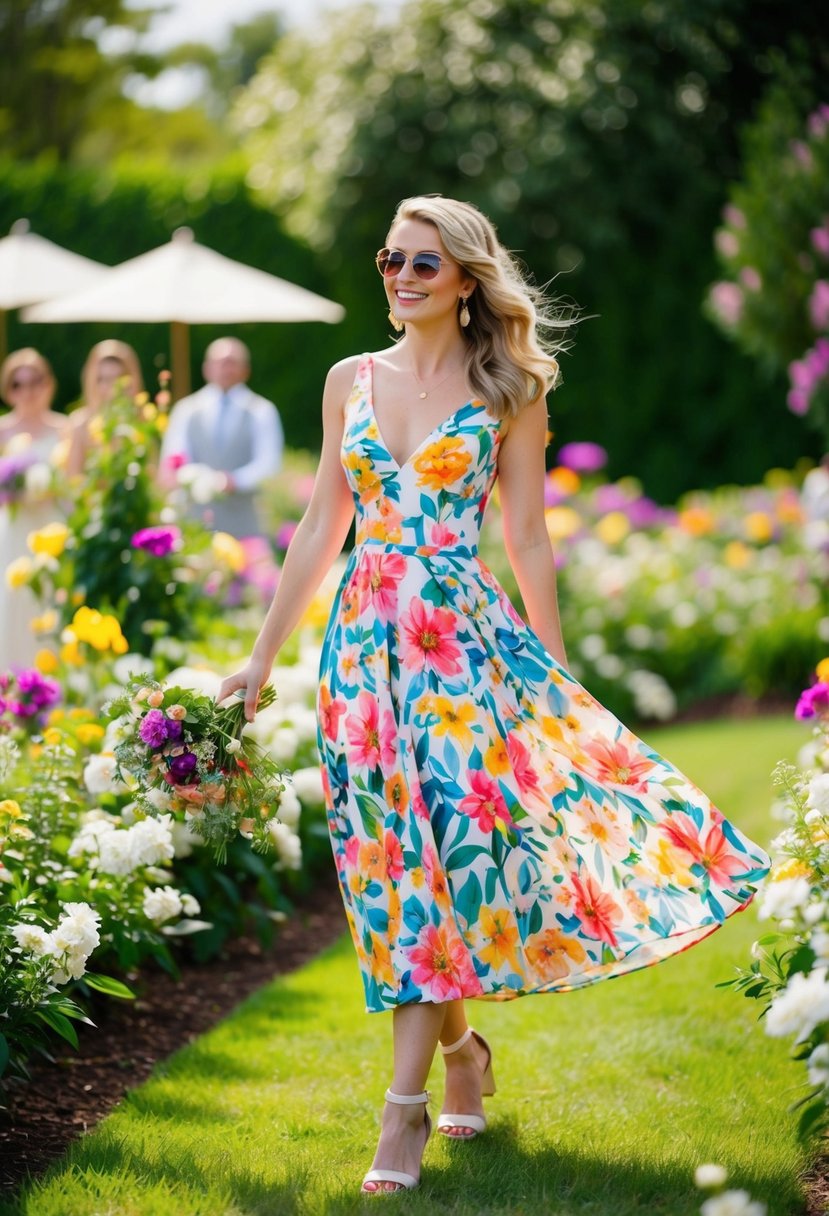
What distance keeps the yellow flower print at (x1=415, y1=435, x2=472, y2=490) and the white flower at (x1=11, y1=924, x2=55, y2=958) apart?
43.2 inches

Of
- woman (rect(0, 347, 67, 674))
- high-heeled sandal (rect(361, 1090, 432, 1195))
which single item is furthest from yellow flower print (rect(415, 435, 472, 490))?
woman (rect(0, 347, 67, 674))

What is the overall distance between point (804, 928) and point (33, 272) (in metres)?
7.77

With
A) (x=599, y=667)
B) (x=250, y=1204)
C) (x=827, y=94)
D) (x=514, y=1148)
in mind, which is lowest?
(x=250, y=1204)

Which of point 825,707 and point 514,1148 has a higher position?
point 825,707

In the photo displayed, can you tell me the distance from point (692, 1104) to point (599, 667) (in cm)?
502

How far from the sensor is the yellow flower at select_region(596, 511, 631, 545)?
9.50 metres

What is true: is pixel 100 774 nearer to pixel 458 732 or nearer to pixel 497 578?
pixel 458 732

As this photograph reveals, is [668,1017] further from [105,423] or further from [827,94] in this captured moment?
[827,94]

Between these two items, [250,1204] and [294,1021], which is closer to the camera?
[250,1204]

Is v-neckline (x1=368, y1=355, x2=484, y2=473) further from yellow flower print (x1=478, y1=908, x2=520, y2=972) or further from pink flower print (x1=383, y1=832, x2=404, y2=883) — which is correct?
yellow flower print (x1=478, y1=908, x2=520, y2=972)

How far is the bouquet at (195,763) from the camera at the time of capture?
276cm

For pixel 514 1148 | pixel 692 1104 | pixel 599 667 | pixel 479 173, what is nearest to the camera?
pixel 514 1148

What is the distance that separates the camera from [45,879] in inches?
130

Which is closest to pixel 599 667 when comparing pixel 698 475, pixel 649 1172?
pixel 649 1172
